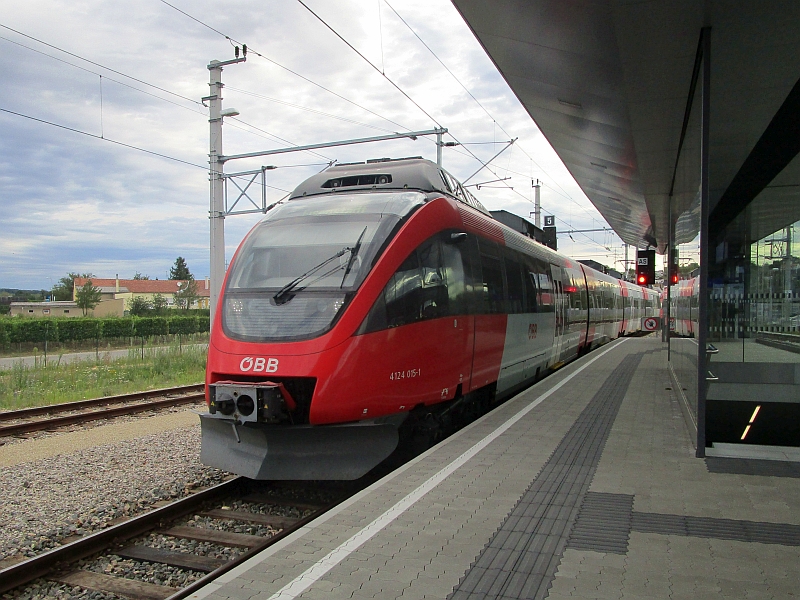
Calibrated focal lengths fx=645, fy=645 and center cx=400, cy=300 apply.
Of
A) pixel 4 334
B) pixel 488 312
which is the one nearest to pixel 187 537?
pixel 488 312

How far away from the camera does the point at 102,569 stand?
16.6 ft

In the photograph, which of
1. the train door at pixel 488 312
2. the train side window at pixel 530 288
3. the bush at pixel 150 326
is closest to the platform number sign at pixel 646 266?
the train side window at pixel 530 288

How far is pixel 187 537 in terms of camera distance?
5.65 metres

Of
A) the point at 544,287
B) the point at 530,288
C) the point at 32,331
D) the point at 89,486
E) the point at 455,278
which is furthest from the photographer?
the point at 32,331

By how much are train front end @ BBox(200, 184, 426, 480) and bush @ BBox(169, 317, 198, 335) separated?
3432 centimetres

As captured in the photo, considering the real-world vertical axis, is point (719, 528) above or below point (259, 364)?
below

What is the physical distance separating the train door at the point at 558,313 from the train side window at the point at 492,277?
4986mm

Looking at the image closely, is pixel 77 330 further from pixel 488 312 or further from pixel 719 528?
pixel 719 528

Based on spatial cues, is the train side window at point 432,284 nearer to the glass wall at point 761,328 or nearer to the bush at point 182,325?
the glass wall at point 761,328

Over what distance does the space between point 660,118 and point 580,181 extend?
659 cm

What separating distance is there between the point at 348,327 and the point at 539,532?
272 centimetres

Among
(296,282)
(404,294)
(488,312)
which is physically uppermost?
(296,282)

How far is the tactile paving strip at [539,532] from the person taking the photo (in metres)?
3.64

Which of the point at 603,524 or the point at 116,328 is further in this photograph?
the point at 116,328
